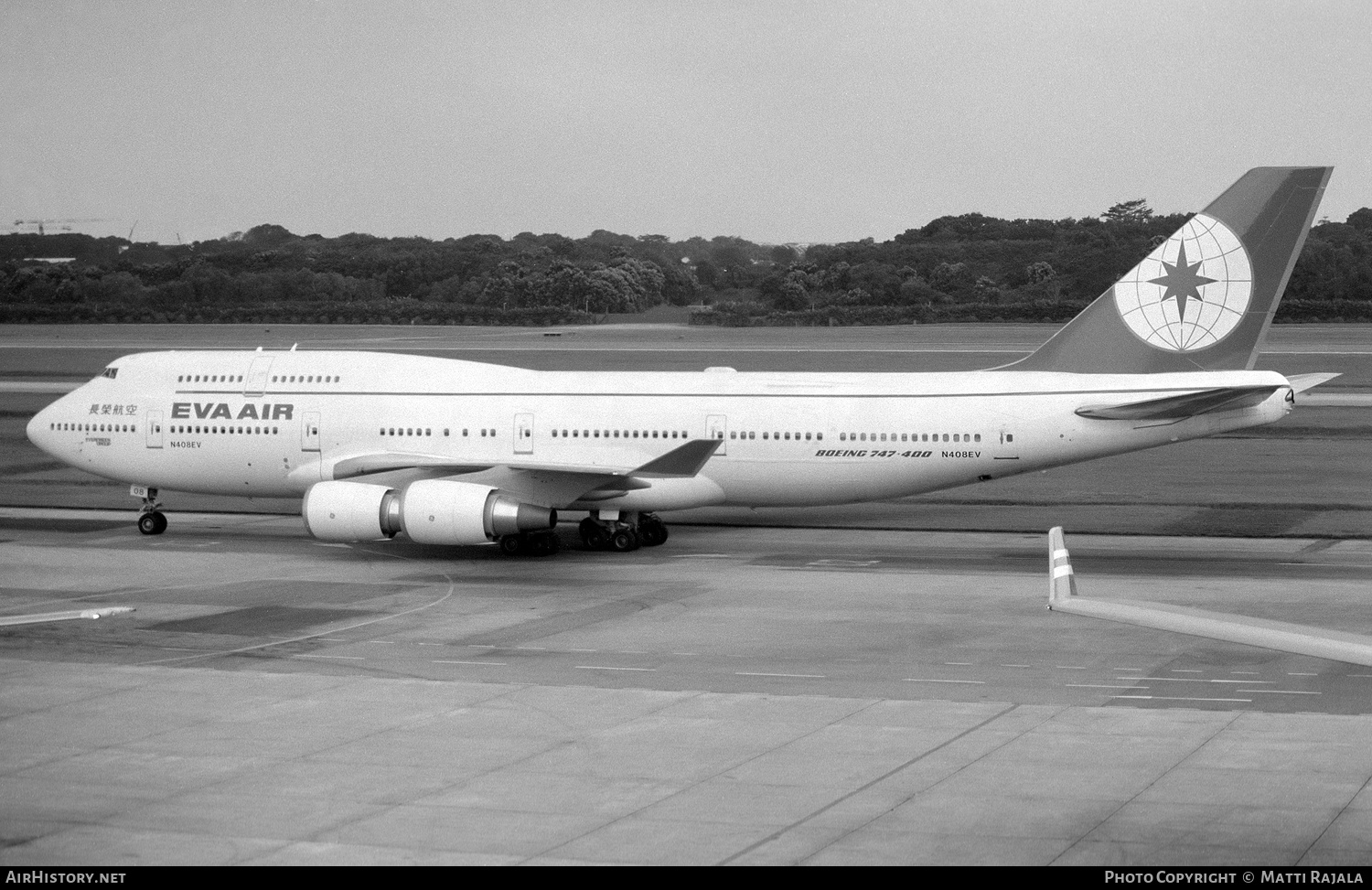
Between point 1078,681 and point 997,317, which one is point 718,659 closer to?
point 1078,681

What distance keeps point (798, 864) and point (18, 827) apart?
803 cm

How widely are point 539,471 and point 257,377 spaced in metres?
8.74

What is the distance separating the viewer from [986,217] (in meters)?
167

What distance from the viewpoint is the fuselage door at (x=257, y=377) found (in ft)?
127

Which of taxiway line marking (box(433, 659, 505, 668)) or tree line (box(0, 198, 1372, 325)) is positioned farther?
tree line (box(0, 198, 1372, 325))

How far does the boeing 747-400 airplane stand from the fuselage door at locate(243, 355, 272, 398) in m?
0.04

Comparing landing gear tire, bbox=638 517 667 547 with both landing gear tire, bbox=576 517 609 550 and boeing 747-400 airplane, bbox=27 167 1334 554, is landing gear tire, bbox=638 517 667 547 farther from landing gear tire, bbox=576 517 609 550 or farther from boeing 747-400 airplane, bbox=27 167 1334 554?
landing gear tire, bbox=576 517 609 550

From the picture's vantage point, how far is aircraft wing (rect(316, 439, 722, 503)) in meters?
34.3

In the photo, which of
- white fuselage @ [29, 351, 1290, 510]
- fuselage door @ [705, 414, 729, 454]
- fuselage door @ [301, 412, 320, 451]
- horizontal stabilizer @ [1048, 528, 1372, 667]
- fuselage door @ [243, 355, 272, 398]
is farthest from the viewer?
fuselage door @ [243, 355, 272, 398]

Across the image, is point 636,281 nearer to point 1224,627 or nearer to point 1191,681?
point 1191,681

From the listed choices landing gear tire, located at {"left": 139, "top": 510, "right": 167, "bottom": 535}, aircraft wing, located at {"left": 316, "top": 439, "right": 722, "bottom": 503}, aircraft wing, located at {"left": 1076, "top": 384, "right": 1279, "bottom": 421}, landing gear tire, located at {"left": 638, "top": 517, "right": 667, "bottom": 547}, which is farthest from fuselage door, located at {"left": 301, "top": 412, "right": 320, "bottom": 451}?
aircraft wing, located at {"left": 1076, "top": 384, "right": 1279, "bottom": 421}

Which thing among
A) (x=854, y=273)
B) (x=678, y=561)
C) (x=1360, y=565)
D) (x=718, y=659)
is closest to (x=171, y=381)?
(x=678, y=561)

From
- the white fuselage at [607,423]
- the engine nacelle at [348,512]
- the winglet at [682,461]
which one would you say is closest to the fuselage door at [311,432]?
the white fuselage at [607,423]

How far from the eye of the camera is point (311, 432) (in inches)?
1494
